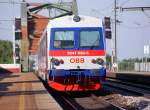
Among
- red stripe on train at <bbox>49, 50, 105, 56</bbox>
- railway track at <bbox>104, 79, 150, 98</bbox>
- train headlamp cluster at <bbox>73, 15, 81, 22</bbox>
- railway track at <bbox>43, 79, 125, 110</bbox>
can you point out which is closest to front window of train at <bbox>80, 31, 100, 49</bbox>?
red stripe on train at <bbox>49, 50, 105, 56</bbox>

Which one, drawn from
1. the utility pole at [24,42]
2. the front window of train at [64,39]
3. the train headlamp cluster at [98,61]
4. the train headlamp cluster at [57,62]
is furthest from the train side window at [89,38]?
the utility pole at [24,42]

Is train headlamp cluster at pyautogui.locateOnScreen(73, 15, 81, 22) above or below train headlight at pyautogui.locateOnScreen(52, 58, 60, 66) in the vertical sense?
above

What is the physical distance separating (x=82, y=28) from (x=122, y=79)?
2542 cm

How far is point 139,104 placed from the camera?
824 inches

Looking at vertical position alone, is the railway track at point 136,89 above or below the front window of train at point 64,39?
below

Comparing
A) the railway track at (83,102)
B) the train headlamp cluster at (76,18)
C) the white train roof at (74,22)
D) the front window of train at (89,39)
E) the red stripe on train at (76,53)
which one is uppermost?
the train headlamp cluster at (76,18)

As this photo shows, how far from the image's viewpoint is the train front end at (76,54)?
2509 centimetres

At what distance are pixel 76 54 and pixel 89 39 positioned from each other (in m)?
0.99

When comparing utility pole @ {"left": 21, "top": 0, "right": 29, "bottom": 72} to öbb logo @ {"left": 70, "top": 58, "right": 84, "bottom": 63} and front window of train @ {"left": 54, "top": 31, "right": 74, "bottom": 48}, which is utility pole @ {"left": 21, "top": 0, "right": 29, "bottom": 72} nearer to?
front window of train @ {"left": 54, "top": 31, "right": 74, "bottom": 48}

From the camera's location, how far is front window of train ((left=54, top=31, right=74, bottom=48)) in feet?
84.3

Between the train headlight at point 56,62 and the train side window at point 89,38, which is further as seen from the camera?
the train side window at point 89,38

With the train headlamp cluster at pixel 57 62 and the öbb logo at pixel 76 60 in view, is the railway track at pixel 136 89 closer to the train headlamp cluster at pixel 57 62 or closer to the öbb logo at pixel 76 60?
the öbb logo at pixel 76 60

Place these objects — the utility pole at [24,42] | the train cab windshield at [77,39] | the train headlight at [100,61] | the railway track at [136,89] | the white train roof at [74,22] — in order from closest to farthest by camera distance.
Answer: the train headlight at [100,61] < the train cab windshield at [77,39] < the white train roof at [74,22] < the railway track at [136,89] < the utility pole at [24,42]

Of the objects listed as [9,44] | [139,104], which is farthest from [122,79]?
[9,44]
